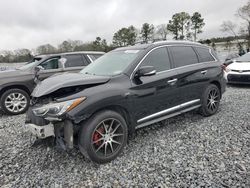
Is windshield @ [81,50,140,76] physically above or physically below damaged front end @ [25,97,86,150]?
above

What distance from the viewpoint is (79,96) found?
2.87 meters

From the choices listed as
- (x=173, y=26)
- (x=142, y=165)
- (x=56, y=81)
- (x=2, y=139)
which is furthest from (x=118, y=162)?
(x=173, y=26)

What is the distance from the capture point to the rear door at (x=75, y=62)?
21.3ft

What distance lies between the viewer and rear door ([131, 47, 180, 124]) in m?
3.42

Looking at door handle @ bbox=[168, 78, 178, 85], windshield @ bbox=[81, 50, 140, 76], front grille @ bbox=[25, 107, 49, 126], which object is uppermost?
windshield @ bbox=[81, 50, 140, 76]

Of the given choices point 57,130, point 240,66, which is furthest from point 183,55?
point 240,66

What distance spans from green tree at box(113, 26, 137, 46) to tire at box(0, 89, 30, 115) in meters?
39.5

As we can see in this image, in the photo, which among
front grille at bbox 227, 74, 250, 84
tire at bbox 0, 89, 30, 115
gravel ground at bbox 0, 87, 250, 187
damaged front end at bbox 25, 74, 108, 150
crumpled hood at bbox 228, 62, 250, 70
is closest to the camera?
gravel ground at bbox 0, 87, 250, 187

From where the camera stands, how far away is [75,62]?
21.8 feet

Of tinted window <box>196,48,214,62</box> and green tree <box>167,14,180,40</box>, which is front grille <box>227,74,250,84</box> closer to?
tinted window <box>196,48,214,62</box>

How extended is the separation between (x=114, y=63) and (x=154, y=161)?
185cm

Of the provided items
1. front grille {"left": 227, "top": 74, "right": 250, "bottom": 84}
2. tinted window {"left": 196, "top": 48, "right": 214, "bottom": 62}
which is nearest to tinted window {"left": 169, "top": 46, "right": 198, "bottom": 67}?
tinted window {"left": 196, "top": 48, "right": 214, "bottom": 62}

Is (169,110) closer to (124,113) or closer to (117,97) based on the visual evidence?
(124,113)

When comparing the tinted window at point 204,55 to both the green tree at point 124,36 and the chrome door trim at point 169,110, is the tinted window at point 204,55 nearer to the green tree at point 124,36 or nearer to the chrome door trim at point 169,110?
the chrome door trim at point 169,110
